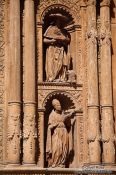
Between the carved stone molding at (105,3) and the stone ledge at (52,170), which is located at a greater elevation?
the carved stone molding at (105,3)

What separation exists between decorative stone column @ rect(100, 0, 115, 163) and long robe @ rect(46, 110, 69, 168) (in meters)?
0.90

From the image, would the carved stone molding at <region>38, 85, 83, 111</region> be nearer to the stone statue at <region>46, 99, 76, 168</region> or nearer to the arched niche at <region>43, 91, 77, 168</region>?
the arched niche at <region>43, 91, 77, 168</region>

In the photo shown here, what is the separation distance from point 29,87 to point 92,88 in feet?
4.78

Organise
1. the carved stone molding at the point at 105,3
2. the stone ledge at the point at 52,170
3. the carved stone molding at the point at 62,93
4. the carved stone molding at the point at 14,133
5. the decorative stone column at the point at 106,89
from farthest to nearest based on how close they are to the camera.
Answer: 1. the carved stone molding at the point at 105,3
2. the carved stone molding at the point at 62,93
3. the decorative stone column at the point at 106,89
4. the carved stone molding at the point at 14,133
5. the stone ledge at the point at 52,170

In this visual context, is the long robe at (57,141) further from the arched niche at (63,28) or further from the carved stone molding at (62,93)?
the arched niche at (63,28)

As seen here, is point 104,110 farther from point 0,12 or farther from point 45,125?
point 0,12

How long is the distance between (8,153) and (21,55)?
7.37ft

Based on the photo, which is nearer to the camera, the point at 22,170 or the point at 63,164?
the point at 22,170

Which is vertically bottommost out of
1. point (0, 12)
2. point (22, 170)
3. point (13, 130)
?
point (22, 170)

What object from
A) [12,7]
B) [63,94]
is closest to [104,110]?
[63,94]

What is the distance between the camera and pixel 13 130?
504 inches

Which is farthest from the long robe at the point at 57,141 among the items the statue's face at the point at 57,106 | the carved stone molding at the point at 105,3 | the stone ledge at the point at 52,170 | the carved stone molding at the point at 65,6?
the carved stone molding at the point at 105,3

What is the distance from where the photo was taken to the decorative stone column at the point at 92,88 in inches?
519

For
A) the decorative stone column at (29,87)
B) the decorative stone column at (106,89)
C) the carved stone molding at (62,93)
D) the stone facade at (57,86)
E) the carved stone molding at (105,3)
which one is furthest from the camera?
the carved stone molding at (105,3)
